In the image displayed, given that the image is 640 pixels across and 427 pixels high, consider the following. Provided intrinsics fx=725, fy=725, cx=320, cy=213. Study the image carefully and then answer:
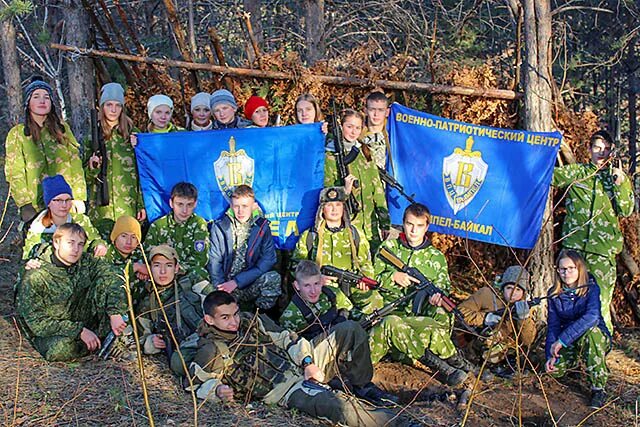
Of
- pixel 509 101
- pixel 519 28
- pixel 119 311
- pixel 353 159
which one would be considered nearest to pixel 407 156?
pixel 353 159

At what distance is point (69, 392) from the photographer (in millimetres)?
5418

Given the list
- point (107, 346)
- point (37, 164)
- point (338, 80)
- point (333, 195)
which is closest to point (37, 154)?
point (37, 164)

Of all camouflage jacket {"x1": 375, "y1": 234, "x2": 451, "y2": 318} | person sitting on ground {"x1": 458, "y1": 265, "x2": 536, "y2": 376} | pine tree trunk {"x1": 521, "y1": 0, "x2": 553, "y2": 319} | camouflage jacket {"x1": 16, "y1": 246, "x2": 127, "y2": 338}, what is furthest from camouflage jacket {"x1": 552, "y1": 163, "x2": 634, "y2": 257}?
camouflage jacket {"x1": 16, "y1": 246, "x2": 127, "y2": 338}

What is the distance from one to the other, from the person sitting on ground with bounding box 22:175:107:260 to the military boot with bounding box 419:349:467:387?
9.87 ft

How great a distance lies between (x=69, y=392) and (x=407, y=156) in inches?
165

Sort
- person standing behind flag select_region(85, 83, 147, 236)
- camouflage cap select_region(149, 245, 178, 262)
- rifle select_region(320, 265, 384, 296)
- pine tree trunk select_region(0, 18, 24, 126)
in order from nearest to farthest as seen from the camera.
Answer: camouflage cap select_region(149, 245, 178, 262) < rifle select_region(320, 265, 384, 296) < person standing behind flag select_region(85, 83, 147, 236) < pine tree trunk select_region(0, 18, 24, 126)

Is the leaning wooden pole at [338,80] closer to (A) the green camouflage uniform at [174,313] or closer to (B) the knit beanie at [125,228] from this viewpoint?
(B) the knit beanie at [125,228]

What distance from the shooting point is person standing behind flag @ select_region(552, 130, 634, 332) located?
7.21 metres

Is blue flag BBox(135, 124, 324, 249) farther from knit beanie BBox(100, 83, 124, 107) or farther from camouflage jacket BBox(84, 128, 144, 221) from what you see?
knit beanie BBox(100, 83, 124, 107)

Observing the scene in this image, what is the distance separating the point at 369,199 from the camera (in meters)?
7.47

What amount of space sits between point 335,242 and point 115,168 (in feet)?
8.25

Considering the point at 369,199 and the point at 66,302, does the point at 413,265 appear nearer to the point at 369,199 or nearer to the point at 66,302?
the point at 369,199

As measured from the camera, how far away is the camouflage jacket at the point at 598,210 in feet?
23.7

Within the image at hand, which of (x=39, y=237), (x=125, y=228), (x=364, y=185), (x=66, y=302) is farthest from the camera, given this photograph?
(x=364, y=185)
